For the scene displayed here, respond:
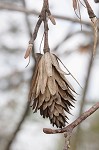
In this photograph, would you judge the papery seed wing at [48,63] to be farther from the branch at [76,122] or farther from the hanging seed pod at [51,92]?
the branch at [76,122]

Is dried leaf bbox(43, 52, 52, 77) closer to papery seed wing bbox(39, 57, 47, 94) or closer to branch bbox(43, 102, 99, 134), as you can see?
papery seed wing bbox(39, 57, 47, 94)

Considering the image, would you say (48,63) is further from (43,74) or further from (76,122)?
(76,122)

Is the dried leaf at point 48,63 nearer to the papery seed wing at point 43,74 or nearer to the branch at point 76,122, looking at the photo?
the papery seed wing at point 43,74

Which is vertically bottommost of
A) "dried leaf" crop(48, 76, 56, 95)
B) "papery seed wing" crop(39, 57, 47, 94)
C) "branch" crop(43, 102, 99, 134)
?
"branch" crop(43, 102, 99, 134)

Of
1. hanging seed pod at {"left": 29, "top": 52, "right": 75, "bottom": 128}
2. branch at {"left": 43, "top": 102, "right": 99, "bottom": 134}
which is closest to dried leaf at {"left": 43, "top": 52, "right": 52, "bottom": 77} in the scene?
hanging seed pod at {"left": 29, "top": 52, "right": 75, "bottom": 128}

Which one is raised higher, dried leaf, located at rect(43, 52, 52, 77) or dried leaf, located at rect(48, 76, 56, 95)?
dried leaf, located at rect(43, 52, 52, 77)

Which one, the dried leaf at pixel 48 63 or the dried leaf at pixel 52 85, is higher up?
the dried leaf at pixel 48 63

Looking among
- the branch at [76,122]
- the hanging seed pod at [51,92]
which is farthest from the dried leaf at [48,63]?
the branch at [76,122]

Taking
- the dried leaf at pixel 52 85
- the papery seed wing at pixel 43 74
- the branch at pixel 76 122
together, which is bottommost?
the branch at pixel 76 122

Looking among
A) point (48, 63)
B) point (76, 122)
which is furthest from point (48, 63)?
point (76, 122)
